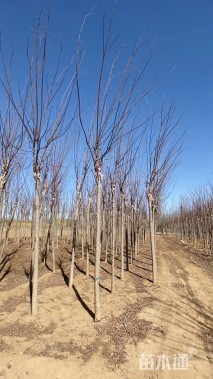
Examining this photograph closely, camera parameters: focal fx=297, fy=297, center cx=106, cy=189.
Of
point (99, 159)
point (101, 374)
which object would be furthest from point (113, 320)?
point (99, 159)

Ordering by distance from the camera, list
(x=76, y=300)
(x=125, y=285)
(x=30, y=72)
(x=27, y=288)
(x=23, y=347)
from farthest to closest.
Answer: (x=125, y=285)
(x=27, y=288)
(x=76, y=300)
(x=30, y=72)
(x=23, y=347)

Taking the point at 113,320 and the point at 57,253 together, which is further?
the point at 57,253

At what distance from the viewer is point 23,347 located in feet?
13.9

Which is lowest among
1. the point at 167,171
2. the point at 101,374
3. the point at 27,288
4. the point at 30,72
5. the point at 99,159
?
the point at 101,374

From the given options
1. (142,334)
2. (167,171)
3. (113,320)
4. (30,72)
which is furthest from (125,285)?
(30,72)

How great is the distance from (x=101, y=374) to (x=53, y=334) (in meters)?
1.32

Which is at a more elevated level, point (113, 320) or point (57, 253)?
point (57, 253)

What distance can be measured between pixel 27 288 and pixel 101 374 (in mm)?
3773

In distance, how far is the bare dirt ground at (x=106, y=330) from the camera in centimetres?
379

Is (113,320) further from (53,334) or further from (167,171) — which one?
(167,171)

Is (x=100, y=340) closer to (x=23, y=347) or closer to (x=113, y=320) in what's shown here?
(x=113, y=320)

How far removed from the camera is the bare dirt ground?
379cm

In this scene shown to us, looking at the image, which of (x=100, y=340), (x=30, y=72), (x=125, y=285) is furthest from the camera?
(x=125, y=285)

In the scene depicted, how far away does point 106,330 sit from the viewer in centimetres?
497
